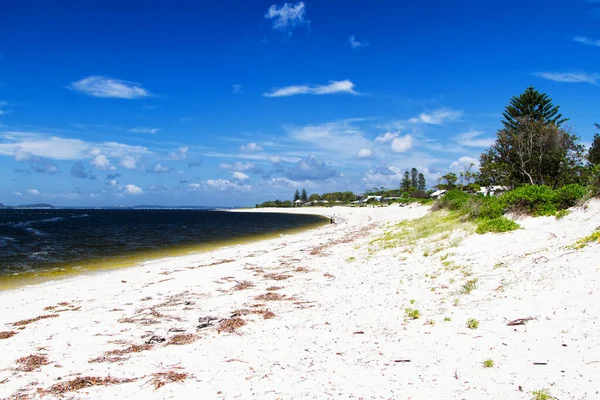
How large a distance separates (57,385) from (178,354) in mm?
1992

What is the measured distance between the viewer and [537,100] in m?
47.8

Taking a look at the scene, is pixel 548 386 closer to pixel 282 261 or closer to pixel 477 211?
pixel 282 261

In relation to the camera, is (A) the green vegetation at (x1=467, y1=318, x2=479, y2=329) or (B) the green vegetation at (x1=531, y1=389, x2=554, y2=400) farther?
(A) the green vegetation at (x1=467, y1=318, x2=479, y2=329)

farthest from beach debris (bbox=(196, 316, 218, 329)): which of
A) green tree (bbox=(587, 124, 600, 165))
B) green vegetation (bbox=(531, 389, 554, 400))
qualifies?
green tree (bbox=(587, 124, 600, 165))

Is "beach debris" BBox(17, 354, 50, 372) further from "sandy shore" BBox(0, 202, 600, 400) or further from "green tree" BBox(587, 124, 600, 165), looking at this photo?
"green tree" BBox(587, 124, 600, 165)

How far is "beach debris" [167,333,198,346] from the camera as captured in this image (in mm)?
7676

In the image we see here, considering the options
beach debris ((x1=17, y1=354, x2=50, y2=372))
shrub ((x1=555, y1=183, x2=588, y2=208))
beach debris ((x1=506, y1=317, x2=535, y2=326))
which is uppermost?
shrub ((x1=555, y1=183, x2=588, y2=208))

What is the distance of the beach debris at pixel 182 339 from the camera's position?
7.68 m

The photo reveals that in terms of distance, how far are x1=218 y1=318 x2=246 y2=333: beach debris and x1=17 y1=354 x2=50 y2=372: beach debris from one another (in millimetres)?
3487

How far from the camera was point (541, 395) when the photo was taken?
4.32 metres

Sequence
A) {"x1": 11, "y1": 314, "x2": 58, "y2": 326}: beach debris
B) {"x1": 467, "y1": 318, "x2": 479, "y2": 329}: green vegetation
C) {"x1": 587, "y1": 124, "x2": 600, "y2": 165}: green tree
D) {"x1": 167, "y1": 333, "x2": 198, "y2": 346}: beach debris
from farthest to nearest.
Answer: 1. {"x1": 587, "y1": 124, "x2": 600, "y2": 165}: green tree
2. {"x1": 11, "y1": 314, "x2": 58, "y2": 326}: beach debris
3. {"x1": 167, "y1": 333, "x2": 198, "y2": 346}: beach debris
4. {"x1": 467, "y1": 318, "x2": 479, "y2": 329}: green vegetation

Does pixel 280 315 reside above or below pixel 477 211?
below

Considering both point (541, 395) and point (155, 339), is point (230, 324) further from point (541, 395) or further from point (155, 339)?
point (541, 395)

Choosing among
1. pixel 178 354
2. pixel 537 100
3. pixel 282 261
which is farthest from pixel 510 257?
pixel 537 100
